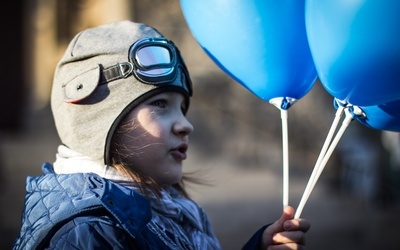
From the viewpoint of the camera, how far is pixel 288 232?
1.98m

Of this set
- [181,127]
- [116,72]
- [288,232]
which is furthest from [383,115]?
[116,72]

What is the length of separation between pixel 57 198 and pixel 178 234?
411mm

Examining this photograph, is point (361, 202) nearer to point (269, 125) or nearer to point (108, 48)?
point (269, 125)

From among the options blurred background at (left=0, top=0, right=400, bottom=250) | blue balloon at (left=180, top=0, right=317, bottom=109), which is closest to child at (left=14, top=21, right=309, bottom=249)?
blue balloon at (left=180, top=0, right=317, bottom=109)

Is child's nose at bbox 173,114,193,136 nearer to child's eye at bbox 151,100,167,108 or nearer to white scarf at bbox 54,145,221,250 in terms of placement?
child's eye at bbox 151,100,167,108

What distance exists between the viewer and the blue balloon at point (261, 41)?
6.31 feet

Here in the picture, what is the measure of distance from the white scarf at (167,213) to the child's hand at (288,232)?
27 cm

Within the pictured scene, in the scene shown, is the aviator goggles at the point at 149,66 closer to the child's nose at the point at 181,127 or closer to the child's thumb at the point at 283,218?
the child's nose at the point at 181,127

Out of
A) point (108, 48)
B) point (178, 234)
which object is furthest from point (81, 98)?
point (178, 234)

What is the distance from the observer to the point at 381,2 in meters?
1.66

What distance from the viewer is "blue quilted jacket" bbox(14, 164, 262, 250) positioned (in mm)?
1771

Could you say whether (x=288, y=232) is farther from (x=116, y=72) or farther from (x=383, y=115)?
(x=116, y=72)

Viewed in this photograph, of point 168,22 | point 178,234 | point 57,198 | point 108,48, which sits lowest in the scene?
point 178,234

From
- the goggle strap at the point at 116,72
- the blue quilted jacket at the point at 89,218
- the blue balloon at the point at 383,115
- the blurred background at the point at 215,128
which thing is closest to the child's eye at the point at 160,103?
the goggle strap at the point at 116,72
